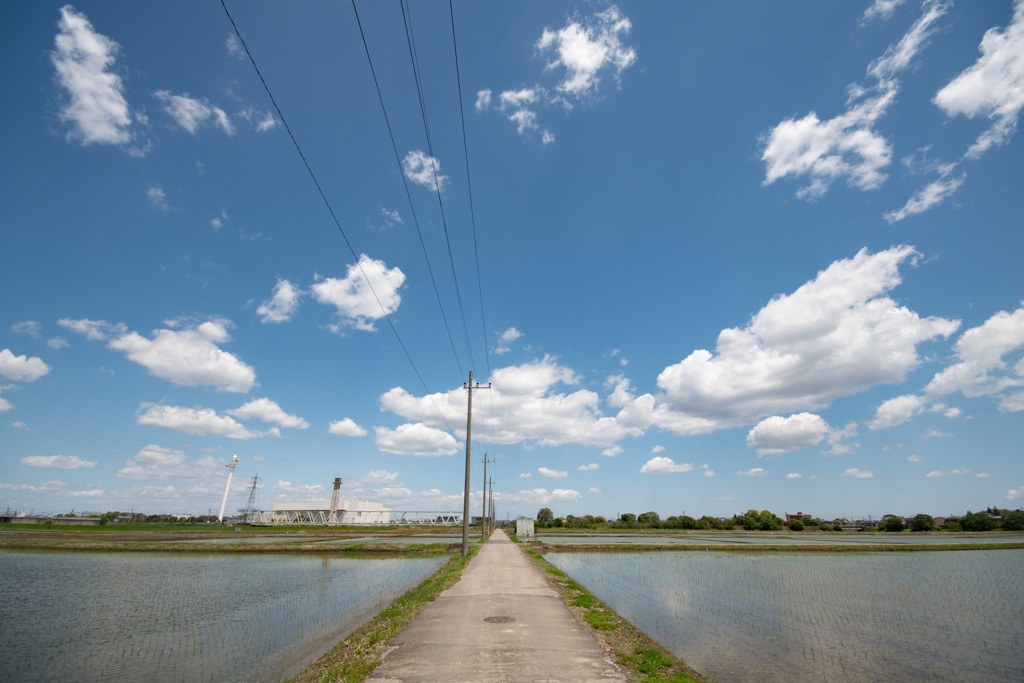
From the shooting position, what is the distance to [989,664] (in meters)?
12.4

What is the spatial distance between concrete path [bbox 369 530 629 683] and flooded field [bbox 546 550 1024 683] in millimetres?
3269

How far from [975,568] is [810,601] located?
26.7m

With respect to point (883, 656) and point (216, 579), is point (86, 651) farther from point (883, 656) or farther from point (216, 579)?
point (883, 656)

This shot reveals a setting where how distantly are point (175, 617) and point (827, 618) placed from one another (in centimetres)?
2382

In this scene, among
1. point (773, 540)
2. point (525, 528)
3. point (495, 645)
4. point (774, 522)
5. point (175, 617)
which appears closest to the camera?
point (495, 645)

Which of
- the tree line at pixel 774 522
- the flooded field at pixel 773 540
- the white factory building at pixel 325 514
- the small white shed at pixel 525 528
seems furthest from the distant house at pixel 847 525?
the white factory building at pixel 325 514

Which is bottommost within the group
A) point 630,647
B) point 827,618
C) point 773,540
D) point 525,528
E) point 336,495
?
point 827,618

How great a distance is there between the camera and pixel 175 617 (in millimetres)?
15477

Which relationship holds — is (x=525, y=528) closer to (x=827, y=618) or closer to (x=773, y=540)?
(x=773, y=540)

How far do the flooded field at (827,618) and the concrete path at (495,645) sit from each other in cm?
327

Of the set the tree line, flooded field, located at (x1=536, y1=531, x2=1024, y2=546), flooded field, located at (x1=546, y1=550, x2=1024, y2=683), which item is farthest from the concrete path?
the tree line

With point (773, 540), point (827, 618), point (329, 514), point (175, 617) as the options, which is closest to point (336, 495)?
point (329, 514)

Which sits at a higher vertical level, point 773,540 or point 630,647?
point 773,540

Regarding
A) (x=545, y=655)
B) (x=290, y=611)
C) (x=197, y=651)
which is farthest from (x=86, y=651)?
(x=545, y=655)
